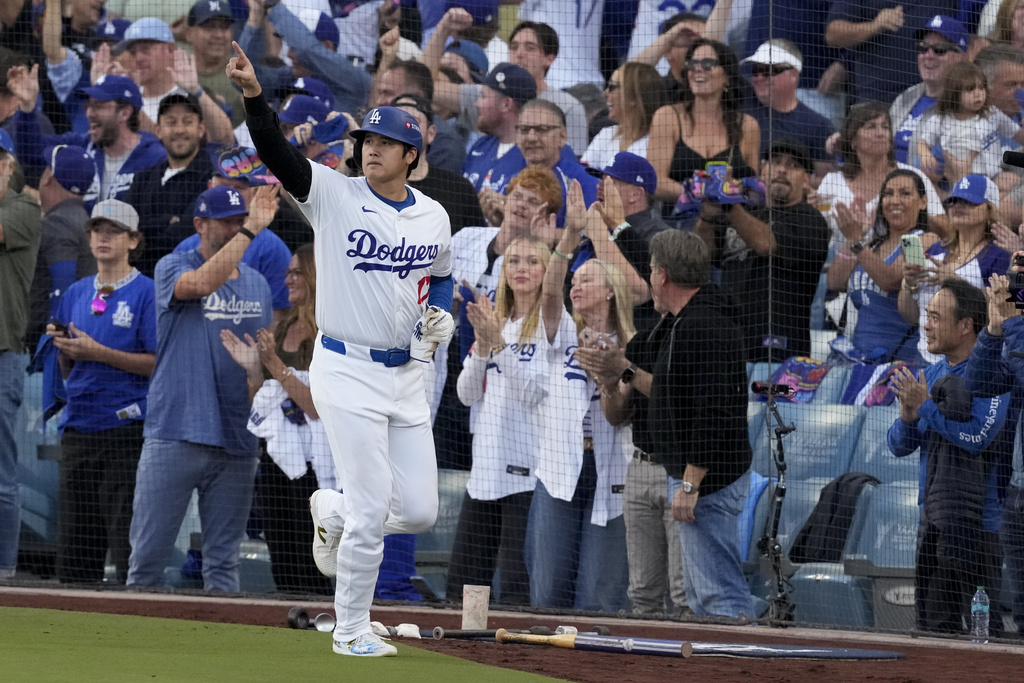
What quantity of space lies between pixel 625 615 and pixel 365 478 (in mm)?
3112

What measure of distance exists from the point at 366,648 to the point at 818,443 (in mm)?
3739

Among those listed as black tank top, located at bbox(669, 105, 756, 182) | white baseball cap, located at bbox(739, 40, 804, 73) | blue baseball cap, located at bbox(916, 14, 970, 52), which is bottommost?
black tank top, located at bbox(669, 105, 756, 182)

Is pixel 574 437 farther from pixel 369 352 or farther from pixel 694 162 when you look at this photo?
pixel 369 352

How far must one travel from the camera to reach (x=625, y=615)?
812cm

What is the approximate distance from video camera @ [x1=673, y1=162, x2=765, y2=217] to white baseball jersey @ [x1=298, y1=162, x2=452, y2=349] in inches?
134

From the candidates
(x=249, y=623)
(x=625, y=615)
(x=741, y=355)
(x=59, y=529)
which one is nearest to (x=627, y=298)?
(x=741, y=355)

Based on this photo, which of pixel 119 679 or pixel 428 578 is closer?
pixel 119 679

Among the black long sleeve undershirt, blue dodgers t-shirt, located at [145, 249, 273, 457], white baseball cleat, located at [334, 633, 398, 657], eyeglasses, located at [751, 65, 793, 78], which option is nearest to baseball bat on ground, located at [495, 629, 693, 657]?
white baseball cleat, located at [334, 633, 398, 657]

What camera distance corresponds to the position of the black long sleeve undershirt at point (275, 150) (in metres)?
5.29

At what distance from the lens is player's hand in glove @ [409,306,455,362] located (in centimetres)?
566

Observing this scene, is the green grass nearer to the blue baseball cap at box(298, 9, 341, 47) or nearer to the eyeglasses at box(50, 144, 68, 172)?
the eyeglasses at box(50, 144, 68, 172)

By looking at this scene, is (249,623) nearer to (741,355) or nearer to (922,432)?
(741,355)

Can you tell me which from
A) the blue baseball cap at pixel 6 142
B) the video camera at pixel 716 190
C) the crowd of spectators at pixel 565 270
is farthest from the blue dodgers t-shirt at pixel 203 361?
the video camera at pixel 716 190

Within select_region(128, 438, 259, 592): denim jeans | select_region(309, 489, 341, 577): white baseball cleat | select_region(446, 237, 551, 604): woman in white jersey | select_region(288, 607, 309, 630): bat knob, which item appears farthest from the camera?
select_region(128, 438, 259, 592): denim jeans
